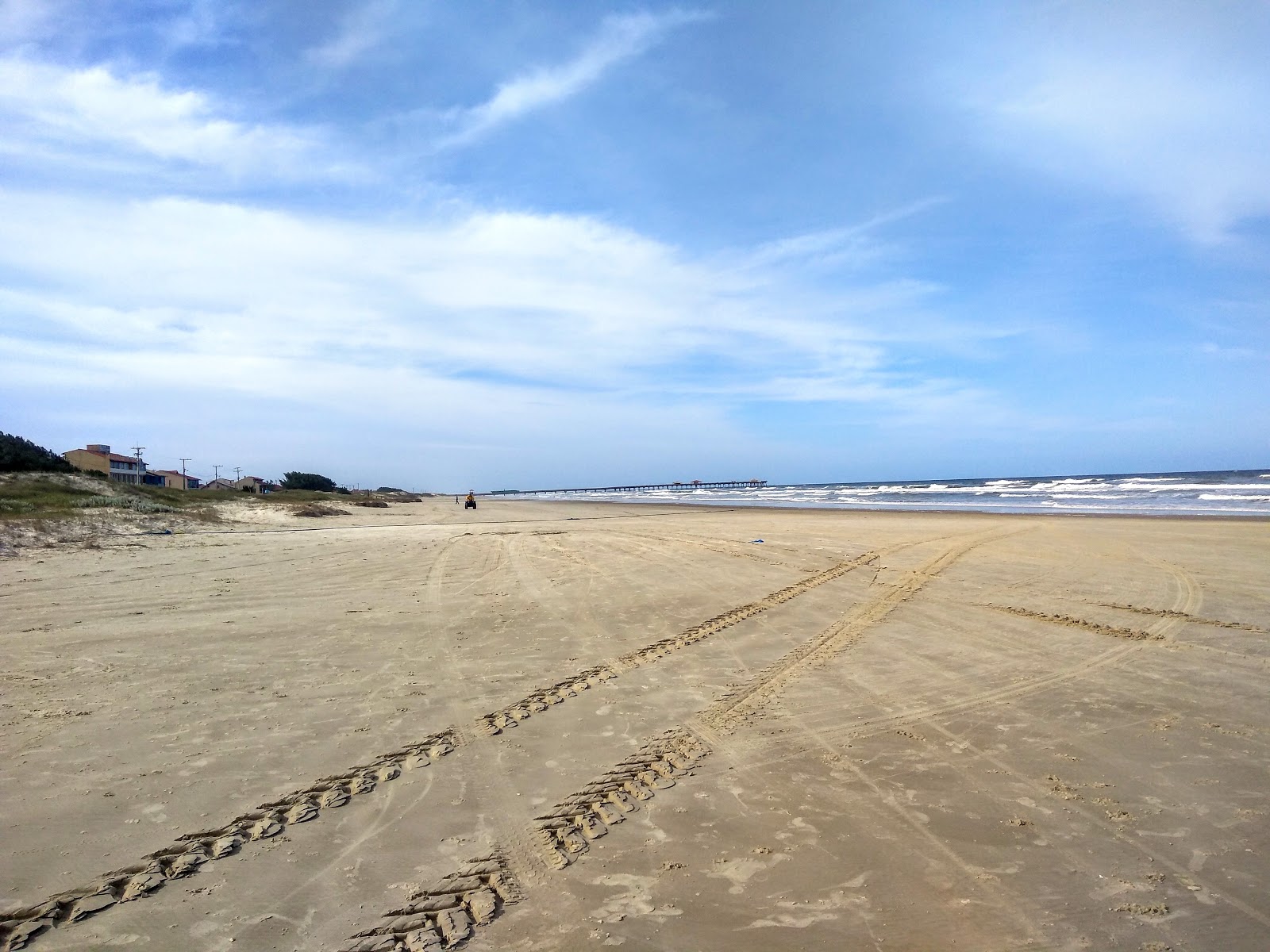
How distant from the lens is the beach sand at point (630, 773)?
9.62 ft

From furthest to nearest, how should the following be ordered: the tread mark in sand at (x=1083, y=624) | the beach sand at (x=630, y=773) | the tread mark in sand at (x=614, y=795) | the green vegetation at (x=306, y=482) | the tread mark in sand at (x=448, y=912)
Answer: the green vegetation at (x=306, y=482) < the tread mark in sand at (x=1083, y=624) < the tread mark in sand at (x=614, y=795) < the beach sand at (x=630, y=773) < the tread mark in sand at (x=448, y=912)

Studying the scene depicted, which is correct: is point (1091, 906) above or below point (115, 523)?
below

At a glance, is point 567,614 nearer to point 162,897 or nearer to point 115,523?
point 162,897

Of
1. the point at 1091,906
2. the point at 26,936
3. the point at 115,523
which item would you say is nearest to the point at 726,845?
the point at 1091,906

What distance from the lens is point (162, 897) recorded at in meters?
2.98

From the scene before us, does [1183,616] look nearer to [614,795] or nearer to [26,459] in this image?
[614,795]

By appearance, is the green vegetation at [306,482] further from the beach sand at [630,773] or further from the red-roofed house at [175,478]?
the beach sand at [630,773]

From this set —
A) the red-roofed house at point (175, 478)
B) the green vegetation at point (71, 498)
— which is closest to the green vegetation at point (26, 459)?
the green vegetation at point (71, 498)

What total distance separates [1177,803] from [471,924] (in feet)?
12.5

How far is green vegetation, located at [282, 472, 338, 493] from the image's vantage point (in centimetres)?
5856

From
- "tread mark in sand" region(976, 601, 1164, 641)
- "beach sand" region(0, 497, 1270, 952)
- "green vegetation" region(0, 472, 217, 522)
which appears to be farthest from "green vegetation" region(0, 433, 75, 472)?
"tread mark in sand" region(976, 601, 1164, 641)

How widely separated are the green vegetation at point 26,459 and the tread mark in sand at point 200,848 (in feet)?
84.7

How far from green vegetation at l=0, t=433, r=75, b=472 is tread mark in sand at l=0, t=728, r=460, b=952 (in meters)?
25.8

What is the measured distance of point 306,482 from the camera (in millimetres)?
59500
